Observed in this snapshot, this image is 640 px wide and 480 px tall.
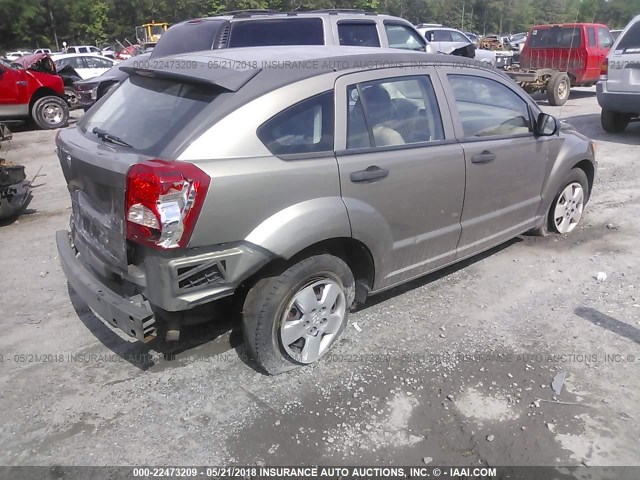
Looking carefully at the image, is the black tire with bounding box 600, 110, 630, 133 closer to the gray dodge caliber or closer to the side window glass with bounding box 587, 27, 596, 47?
the side window glass with bounding box 587, 27, 596, 47

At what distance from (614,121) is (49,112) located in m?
12.0

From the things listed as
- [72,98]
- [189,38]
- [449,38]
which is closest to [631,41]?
[189,38]

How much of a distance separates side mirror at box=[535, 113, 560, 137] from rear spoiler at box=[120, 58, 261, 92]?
2527 millimetres

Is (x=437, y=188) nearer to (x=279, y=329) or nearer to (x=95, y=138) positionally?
(x=279, y=329)

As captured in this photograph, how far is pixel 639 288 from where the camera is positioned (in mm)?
4160

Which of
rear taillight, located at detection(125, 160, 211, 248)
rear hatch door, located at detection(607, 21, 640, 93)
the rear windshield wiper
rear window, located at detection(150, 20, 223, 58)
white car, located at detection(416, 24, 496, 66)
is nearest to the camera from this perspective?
rear taillight, located at detection(125, 160, 211, 248)

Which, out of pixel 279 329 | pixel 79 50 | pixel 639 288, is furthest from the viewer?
pixel 79 50

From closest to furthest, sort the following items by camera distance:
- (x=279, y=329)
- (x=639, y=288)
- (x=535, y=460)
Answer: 1. (x=535, y=460)
2. (x=279, y=329)
3. (x=639, y=288)

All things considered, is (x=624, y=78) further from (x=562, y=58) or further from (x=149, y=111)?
(x=149, y=111)

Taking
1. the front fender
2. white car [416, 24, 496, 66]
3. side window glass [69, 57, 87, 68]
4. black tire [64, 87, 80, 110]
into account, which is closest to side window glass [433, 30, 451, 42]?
white car [416, 24, 496, 66]

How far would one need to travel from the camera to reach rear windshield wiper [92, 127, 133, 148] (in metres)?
2.91

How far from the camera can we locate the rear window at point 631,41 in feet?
28.5

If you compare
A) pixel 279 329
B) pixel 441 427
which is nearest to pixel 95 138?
pixel 279 329

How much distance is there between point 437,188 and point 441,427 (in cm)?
154
